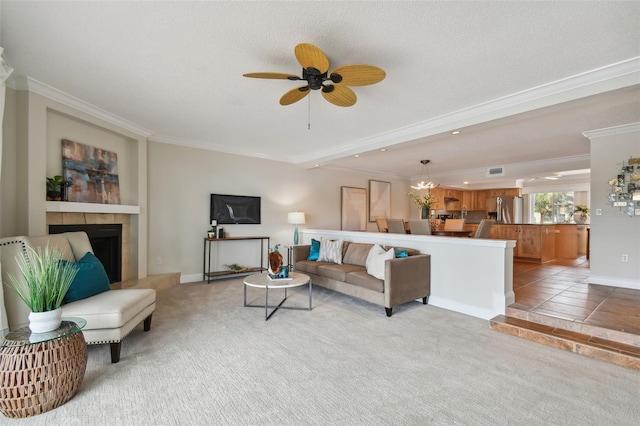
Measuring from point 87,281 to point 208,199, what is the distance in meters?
2.92

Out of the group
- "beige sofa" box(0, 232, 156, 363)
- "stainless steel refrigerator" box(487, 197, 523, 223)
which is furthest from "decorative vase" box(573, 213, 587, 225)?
"beige sofa" box(0, 232, 156, 363)

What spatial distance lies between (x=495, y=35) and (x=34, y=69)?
4140 mm

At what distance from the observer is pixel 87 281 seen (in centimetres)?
268

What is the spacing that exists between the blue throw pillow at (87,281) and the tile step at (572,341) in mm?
4093

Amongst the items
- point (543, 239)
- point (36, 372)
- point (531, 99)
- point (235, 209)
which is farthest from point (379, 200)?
point (36, 372)

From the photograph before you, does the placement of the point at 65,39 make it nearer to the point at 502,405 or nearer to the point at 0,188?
the point at 0,188

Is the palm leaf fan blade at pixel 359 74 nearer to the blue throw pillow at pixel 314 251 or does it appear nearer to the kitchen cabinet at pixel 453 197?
the blue throw pillow at pixel 314 251

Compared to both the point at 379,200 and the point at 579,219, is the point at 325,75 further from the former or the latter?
the point at 579,219

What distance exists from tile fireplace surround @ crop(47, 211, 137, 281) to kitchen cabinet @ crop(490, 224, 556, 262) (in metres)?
8.32

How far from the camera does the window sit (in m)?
8.83

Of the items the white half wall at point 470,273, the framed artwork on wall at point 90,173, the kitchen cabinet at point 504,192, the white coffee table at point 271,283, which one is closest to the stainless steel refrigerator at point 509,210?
the kitchen cabinet at point 504,192

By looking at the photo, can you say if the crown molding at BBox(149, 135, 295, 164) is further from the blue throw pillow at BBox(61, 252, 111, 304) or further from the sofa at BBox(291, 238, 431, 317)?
the blue throw pillow at BBox(61, 252, 111, 304)

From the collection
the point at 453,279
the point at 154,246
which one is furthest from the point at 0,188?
the point at 453,279

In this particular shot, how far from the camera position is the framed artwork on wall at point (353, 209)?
24.9ft
